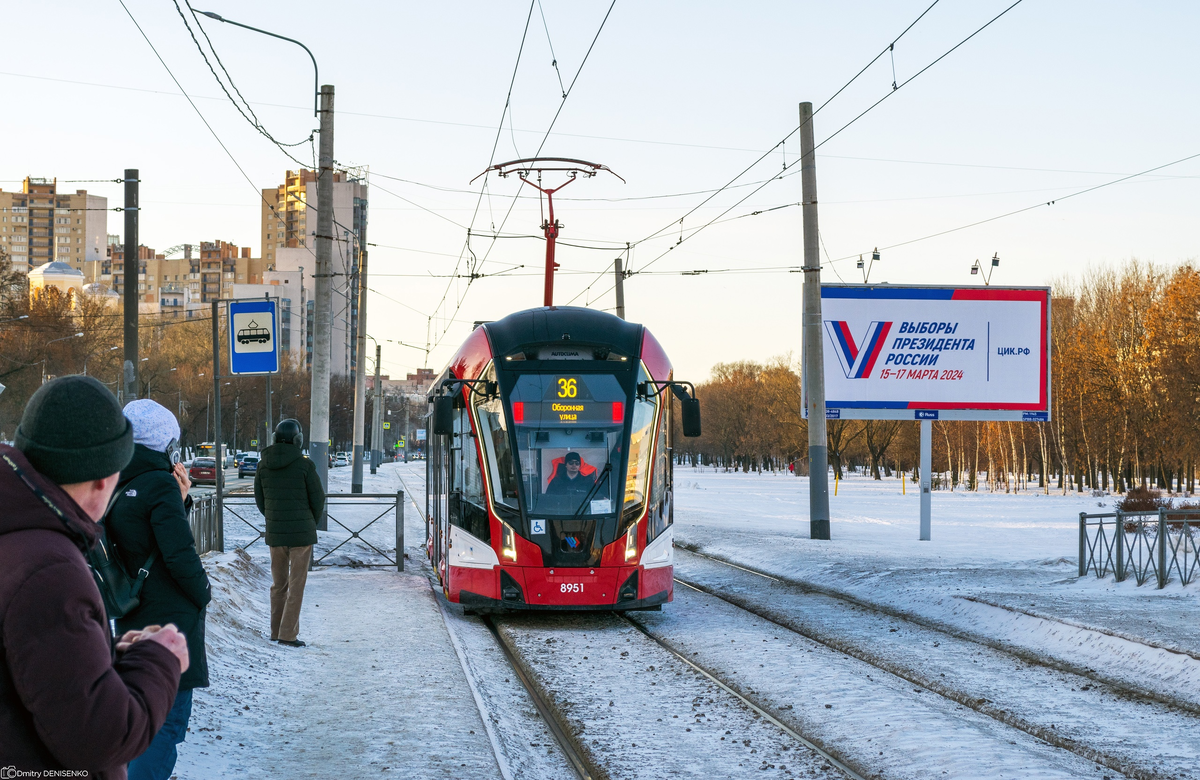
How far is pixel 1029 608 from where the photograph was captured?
504 inches

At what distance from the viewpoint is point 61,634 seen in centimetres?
233

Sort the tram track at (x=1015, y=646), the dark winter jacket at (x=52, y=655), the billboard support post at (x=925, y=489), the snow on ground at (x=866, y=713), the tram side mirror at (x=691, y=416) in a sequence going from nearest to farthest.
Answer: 1. the dark winter jacket at (x=52, y=655)
2. the snow on ground at (x=866, y=713)
3. the tram track at (x=1015, y=646)
4. the tram side mirror at (x=691, y=416)
5. the billboard support post at (x=925, y=489)

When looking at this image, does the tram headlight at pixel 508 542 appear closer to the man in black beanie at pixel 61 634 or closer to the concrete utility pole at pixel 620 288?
the man in black beanie at pixel 61 634

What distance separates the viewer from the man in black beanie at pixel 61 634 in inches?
91.0

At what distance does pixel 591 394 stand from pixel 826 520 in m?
12.2

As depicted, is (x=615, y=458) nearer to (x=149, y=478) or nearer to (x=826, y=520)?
(x=149, y=478)

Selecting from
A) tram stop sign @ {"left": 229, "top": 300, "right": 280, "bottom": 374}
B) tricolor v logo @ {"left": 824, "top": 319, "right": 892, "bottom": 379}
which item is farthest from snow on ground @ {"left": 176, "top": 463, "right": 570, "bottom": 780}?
tricolor v logo @ {"left": 824, "top": 319, "right": 892, "bottom": 379}

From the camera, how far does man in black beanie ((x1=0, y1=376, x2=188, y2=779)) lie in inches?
91.0

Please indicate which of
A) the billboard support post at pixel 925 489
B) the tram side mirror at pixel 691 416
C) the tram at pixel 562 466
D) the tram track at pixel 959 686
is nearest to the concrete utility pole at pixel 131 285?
the tram at pixel 562 466

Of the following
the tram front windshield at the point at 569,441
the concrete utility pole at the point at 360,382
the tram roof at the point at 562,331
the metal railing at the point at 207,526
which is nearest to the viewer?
the tram front windshield at the point at 569,441

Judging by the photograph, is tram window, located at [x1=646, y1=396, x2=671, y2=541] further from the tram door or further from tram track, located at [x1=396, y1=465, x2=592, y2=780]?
the tram door

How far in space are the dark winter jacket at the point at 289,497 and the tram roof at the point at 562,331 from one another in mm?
3106

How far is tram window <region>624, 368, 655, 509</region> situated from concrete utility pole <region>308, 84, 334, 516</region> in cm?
878

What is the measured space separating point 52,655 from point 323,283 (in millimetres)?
18928
